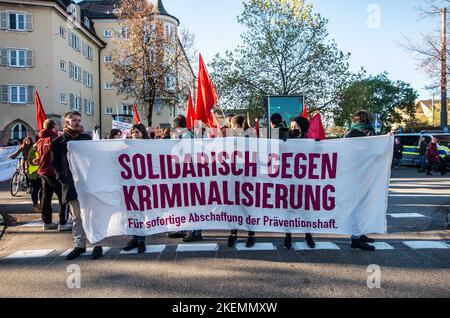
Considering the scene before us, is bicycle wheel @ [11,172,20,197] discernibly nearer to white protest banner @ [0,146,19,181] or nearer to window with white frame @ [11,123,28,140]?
white protest banner @ [0,146,19,181]

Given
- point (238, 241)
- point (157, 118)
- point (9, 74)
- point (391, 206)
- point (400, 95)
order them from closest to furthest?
point (238, 241), point (391, 206), point (9, 74), point (157, 118), point (400, 95)

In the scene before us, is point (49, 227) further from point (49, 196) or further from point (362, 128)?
point (362, 128)

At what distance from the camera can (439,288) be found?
4.70m

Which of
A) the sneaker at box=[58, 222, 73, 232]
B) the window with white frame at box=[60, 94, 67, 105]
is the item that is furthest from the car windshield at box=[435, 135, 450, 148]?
the window with white frame at box=[60, 94, 67, 105]

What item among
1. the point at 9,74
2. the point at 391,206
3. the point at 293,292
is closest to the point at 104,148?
the point at 293,292

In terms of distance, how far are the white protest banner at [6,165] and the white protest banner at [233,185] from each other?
395 inches

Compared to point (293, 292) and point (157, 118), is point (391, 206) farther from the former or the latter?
point (157, 118)

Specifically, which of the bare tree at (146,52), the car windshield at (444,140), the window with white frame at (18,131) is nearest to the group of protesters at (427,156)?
the car windshield at (444,140)

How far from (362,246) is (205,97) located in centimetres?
377

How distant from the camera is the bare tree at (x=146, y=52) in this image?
29203 mm

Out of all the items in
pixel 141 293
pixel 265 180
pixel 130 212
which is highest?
pixel 265 180

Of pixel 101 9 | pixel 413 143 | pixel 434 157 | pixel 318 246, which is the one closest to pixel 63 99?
pixel 101 9

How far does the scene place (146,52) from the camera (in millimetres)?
29234

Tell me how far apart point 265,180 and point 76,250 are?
2925 mm
